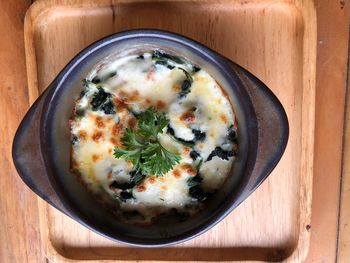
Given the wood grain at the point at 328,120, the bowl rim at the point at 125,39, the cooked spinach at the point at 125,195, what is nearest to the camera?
the bowl rim at the point at 125,39

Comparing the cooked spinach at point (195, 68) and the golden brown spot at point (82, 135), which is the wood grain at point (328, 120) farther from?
the golden brown spot at point (82, 135)

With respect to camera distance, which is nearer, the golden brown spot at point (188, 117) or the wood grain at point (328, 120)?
the golden brown spot at point (188, 117)

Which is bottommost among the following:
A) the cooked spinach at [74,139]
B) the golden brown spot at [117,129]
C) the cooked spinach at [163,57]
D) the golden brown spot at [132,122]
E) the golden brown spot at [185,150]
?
the golden brown spot at [185,150]

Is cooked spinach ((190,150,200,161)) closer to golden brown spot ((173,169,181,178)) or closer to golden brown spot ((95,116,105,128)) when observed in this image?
golden brown spot ((173,169,181,178))

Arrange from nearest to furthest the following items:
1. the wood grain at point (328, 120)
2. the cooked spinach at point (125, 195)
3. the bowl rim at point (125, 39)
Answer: the bowl rim at point (125, 39), the cooked spinach at point (125, 195), the wood grain at point (328, 120)

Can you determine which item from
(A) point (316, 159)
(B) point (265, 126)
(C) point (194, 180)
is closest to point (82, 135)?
(C) point (194, 180)

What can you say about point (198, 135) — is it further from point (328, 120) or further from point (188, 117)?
point (328, 120)

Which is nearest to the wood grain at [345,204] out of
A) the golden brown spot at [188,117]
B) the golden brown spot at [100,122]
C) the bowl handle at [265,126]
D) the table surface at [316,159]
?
the table surface at [316,159]
